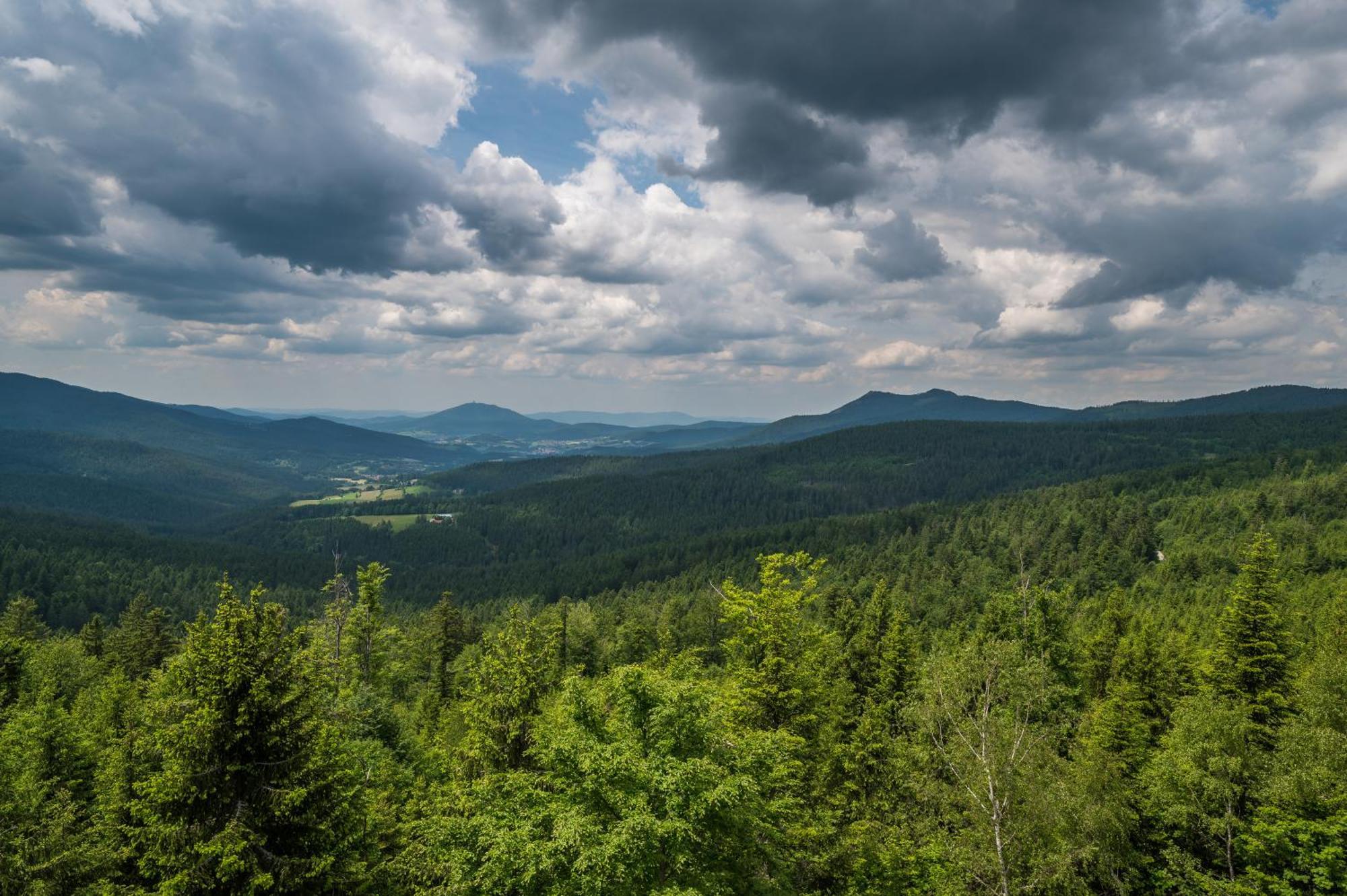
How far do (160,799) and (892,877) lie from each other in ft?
81.8

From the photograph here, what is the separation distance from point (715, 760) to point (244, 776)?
13012 millimetres

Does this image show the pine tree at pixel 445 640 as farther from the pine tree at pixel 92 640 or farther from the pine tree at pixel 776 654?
the pine tree at pixel 776 654

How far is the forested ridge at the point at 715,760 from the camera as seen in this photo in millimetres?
16344

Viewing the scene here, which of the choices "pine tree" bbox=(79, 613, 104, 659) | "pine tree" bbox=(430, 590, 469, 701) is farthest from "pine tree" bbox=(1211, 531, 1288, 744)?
"pine tree" bbox=(79, 613, 104, 659)

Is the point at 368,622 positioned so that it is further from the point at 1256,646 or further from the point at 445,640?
the point at 1256,646

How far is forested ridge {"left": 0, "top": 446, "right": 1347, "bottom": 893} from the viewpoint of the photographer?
16.3m

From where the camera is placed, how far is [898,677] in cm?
3656

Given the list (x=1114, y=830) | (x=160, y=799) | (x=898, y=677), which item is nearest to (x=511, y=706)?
(x=160, y=799)

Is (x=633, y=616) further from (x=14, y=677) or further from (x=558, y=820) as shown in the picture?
(x=558, y=820)

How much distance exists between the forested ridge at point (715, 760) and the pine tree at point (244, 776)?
0.24 ft

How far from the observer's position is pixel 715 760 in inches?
745

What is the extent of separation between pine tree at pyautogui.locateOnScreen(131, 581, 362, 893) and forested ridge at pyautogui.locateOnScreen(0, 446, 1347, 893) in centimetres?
7

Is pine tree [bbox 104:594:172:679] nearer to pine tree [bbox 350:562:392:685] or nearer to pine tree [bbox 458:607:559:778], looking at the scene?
pine tree [bbox 350:562:392:685]

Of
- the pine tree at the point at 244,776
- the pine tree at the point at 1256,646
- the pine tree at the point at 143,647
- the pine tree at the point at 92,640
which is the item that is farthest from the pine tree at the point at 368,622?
the pine tree at the point at 1256,646
